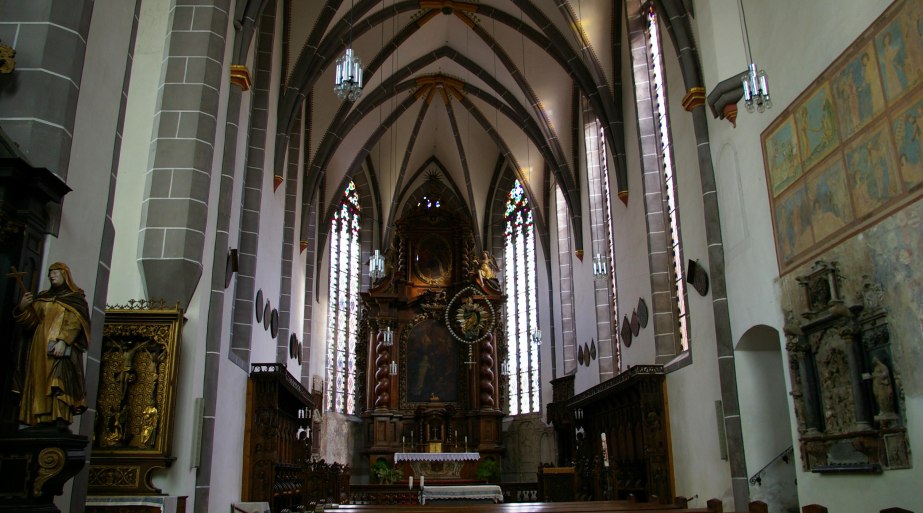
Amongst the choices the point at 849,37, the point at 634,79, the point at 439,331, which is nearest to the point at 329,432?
the point at 439,331

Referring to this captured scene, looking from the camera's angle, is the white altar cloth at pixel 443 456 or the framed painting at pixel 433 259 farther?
the framed painting at pixel 433 259

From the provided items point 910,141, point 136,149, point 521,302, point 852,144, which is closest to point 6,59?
point 136,149

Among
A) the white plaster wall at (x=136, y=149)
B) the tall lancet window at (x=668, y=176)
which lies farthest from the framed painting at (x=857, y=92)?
the white plaster wall at (x=136, y=149)

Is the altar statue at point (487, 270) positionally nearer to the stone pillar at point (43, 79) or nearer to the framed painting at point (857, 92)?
the framed painting at point (857, 92)

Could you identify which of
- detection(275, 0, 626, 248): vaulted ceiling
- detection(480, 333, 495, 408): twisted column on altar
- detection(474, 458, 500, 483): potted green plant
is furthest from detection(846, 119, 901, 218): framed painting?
detection(480, 333, 495, 408): twisted column on altar

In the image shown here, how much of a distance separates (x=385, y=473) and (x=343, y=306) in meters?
5.94

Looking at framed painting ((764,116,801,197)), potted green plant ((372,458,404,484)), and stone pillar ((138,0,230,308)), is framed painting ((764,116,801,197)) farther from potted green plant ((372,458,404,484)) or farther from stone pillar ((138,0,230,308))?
potted green plant ((372,458,404,484))

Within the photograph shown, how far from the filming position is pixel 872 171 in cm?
833

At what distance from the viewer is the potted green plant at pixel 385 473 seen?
79.6 ft

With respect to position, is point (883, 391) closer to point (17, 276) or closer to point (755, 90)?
point (755, 90)

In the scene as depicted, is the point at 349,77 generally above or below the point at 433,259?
below

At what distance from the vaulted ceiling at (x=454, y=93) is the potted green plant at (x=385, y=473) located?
8561mm

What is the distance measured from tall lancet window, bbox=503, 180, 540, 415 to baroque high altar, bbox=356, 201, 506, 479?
0.70m

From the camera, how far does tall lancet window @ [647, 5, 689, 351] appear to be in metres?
15.0
